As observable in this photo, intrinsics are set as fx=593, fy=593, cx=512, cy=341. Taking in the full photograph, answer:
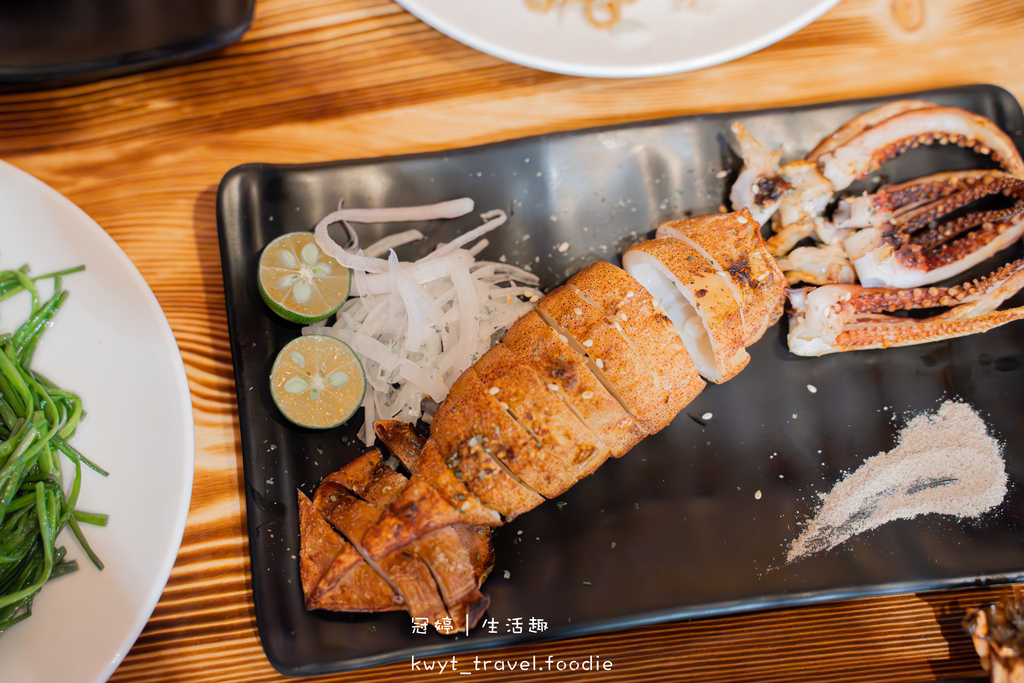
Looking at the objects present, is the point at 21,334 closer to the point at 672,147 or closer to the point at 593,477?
the point at 593,477

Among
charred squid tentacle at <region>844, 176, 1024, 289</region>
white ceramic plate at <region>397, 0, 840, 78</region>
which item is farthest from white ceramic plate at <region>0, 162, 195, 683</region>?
charred squid tentacle at <region>844, 176, 1024, 289</region>

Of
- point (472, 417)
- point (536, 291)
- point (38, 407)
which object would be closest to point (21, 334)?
point (38, 407)

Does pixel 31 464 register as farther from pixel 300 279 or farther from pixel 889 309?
pixel 889 309

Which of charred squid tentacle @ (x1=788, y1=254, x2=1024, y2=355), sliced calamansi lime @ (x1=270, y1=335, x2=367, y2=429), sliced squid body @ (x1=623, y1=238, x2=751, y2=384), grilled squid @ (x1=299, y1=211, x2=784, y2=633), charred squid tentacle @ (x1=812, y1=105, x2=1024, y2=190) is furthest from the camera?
charred squid tentacle @ (x1=812, y1=105, x2=1024, y2=190)

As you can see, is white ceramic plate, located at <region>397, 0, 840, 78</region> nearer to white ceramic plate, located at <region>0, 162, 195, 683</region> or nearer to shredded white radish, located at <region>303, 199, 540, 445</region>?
shredded white radish, located at <region>303, 199, 540, 445</region>

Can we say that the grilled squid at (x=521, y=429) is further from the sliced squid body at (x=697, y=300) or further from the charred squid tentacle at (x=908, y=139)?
the charred squid tentacle at (x=908, y=139)

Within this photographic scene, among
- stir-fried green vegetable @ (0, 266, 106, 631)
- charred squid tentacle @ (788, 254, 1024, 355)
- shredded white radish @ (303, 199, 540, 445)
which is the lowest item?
stir-fried green vegetable @ (0, 266, 106, 631)

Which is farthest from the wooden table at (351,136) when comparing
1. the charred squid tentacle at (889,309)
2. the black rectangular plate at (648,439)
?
the charred squid tentacle at (889,309)
